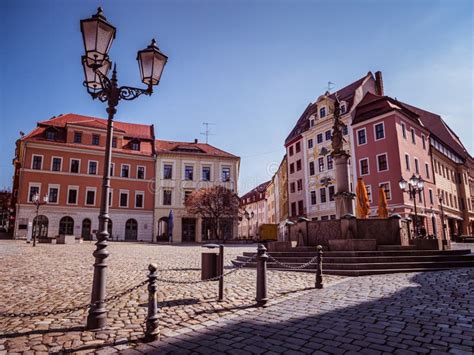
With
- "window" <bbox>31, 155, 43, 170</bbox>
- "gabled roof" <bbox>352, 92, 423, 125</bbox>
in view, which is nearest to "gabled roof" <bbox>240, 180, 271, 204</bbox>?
"gabled roof" <bbox>352, 92, 423, 125</bbox>

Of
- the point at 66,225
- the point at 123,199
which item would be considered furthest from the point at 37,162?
the point at 123,199

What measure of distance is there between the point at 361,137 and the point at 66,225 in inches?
1384

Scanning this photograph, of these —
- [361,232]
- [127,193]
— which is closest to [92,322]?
[361,232]

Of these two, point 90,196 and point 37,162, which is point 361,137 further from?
point 37,162

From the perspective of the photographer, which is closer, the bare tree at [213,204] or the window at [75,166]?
the bare tree at [213,204]

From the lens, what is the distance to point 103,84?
561 centimetres

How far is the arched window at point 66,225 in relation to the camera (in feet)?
121

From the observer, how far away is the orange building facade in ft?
119

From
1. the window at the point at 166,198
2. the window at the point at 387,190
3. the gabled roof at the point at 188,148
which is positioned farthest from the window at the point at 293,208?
the window at the point at 166,198

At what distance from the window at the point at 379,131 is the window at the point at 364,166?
2496mm

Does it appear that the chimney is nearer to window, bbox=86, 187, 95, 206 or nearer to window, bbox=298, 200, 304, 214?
window, bbox=298, 200, 304, 214

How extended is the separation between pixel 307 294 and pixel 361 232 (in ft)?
20.8

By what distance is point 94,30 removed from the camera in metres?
4.88

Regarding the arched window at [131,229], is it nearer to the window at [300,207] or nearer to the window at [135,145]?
the window at [135,145]
